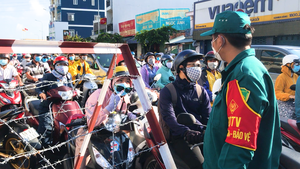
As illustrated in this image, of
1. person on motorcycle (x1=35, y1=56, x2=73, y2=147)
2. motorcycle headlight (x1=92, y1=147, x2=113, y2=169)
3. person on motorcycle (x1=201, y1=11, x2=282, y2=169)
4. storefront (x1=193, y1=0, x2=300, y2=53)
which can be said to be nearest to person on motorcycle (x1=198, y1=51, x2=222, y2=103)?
person on motorcycle (x1=35, y1=56, x2=73, y2=147)

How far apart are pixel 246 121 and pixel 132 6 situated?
147 ft

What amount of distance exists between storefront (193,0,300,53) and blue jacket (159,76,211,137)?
14022 millimetres

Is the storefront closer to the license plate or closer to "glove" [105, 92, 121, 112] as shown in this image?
"glove" [105, 92, 121, 112]

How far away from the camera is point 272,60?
20.8 feet

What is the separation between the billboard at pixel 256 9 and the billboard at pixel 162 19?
33.8 feet

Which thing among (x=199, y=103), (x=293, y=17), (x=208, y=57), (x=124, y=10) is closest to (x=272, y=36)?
(x=293, y=17)

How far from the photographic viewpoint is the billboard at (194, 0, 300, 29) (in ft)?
50.5

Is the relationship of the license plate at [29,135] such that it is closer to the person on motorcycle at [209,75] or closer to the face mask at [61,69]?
the face mask at [61,69]

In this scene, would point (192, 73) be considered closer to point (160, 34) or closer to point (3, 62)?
point (3, 62)

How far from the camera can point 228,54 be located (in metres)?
1.69

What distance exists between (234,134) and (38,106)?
423 centimetres

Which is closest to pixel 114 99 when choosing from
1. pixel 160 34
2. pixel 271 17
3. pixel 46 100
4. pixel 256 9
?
pixel 46 100

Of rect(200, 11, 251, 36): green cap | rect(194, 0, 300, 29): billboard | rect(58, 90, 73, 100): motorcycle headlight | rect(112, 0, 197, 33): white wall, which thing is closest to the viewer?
rect(200, 11, 251, 36): green cap

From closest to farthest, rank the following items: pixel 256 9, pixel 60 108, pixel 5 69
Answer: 1. pixel 60 108
2. pixel 5 69
3. pixel 256 9
